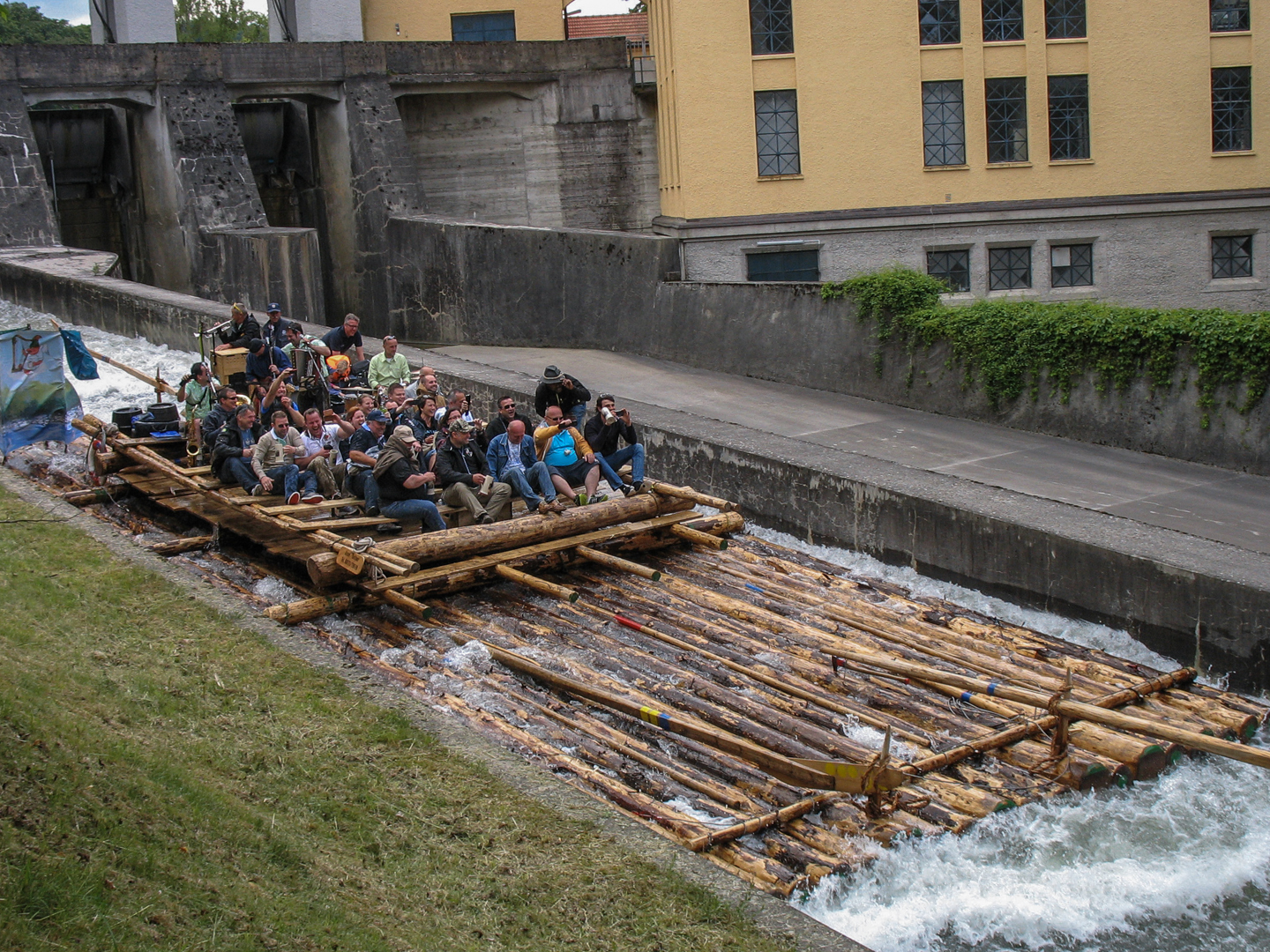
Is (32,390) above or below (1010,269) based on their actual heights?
below

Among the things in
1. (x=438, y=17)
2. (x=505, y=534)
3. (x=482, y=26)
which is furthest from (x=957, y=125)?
(x=505, y=534)

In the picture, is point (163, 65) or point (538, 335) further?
point (163, 65)

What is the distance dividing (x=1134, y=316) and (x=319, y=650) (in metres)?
10.1

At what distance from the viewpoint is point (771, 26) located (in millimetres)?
23656

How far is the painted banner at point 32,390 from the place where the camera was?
45.1ft

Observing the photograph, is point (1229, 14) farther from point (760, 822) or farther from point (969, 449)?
point (760, 822)

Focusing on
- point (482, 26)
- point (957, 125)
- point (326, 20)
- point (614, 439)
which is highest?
point (482, 26)

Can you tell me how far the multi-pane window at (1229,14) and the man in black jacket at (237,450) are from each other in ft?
69.2

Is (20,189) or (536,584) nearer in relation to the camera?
(536,584)

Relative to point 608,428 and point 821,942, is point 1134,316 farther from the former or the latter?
point 821,942

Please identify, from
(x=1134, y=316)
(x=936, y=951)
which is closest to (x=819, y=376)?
(x=1134, y=316)

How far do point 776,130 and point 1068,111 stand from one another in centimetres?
580

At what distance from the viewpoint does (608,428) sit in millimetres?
12547

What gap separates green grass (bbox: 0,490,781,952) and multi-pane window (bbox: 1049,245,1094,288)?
20.3 meters
